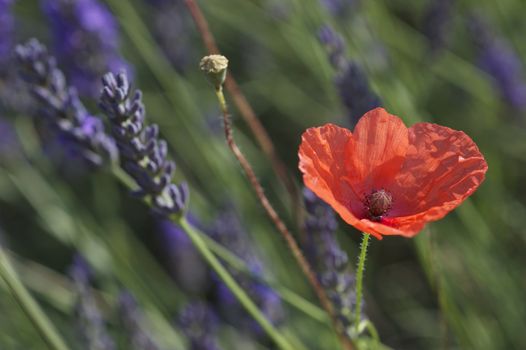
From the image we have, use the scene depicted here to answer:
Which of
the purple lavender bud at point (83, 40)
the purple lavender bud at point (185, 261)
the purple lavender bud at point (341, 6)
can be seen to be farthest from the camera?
the purple lavender bud at point (185, 261)

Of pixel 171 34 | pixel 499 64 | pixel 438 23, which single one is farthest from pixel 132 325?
pixel 499 64

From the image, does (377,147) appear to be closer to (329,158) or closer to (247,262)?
(329,158)

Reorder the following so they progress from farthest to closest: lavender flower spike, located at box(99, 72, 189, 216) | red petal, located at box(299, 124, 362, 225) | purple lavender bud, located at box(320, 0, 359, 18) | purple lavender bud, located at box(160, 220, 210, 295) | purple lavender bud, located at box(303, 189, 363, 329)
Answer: purple lavender bud, located at box(160, 220, 210, 295), purple lavender bud, located at box(320, 0, 359, 18), purple lavender bud, located at box(303, 189, 363, 329), lavender flower spike, located at box(99, 72, 189, 216), red petal, located at box(299, 124, 362, 225)

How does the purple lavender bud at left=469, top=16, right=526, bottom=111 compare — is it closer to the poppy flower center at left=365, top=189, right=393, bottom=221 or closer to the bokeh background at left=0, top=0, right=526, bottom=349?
the bokeh background at left=0, top=0, right=526, bottom=349

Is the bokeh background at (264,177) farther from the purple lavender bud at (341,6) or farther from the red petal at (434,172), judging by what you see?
the red petal at (434,172)

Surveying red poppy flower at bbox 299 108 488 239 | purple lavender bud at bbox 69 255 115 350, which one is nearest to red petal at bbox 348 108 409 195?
red poppy flower at bbox 299 108 488 239

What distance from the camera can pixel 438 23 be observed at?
2.29m

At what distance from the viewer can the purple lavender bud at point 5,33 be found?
2.01 meters

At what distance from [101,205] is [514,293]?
1281 mm

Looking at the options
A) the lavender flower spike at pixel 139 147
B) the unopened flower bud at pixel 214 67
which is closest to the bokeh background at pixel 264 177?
the lavender flower spike at pixel 139 147

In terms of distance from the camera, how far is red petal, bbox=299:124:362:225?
1.06 meters

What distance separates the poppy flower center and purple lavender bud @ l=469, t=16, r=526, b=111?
1426 millimetres

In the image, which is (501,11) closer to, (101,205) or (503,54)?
(503,54)

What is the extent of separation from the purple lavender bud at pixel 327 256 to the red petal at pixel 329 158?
0.70ft
